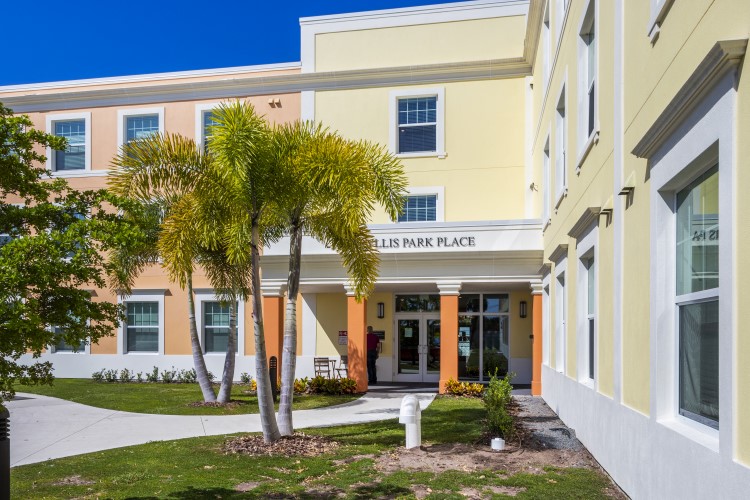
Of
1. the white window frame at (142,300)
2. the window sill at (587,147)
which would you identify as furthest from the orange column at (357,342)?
the window sill at (587,147)

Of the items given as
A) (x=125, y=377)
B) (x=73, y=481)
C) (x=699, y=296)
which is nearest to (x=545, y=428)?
(x=699, y=296)

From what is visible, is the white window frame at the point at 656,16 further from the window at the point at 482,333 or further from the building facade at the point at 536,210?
the window at the point at 482,333

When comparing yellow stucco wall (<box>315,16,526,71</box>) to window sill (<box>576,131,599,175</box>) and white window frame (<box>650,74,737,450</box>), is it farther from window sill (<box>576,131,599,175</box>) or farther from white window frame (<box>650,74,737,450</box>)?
white window frame (<box>650,74,737,450</box>)

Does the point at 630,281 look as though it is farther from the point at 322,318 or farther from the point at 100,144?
the point at 100,144

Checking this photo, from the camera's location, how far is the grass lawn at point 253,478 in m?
7.68

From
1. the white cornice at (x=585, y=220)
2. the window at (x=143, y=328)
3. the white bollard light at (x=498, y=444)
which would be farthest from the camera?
the window at (x=143, y=328)

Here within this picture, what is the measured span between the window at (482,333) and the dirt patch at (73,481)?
14.5 m

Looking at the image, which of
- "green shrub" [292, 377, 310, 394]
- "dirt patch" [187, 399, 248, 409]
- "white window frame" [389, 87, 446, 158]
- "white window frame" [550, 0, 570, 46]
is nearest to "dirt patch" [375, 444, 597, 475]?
"dirt patch" [187, 399, 248, 409]

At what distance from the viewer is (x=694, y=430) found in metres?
5.37

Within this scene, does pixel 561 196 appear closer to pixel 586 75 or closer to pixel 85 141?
pixel 586 75

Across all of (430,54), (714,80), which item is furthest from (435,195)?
(714,80)

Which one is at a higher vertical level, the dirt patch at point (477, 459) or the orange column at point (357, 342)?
the orange column at point (357, 342)

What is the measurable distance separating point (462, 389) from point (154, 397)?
808 cm

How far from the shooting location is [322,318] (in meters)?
21.7
